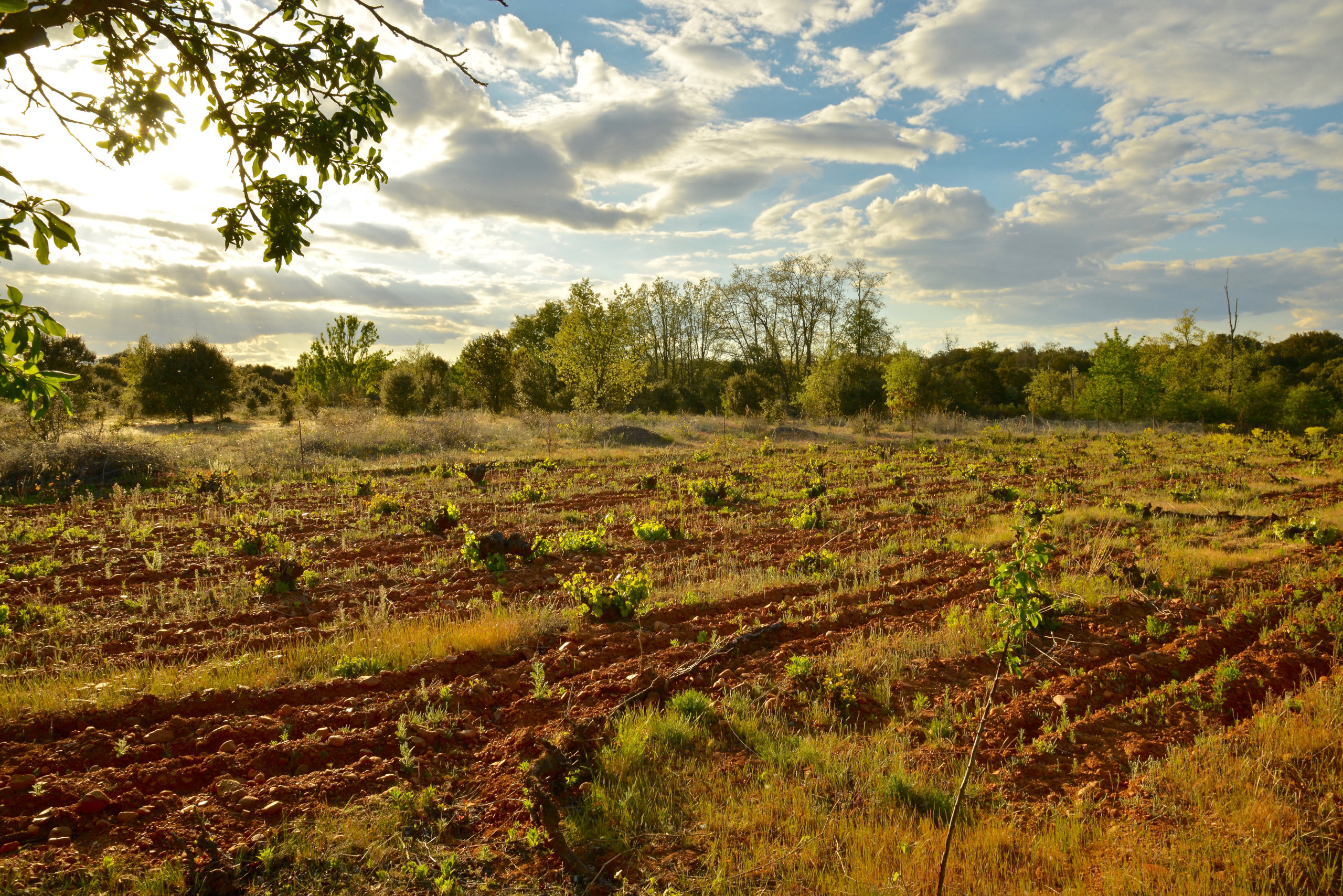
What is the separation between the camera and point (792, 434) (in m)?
27.8

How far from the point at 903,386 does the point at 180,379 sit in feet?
130

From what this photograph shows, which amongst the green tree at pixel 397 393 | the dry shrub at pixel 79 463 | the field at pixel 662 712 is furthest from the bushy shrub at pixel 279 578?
the green tree at pixel 397 393

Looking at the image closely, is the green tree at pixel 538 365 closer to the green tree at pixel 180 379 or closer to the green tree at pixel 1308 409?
the green tree at pixel 180 379

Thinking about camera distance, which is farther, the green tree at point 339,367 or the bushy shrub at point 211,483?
the green tree at point 339,367

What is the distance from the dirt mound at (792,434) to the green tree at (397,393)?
822 inches

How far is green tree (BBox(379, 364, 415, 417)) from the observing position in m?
35.5

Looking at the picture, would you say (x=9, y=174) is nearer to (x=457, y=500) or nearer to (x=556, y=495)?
(x=457, y=500)

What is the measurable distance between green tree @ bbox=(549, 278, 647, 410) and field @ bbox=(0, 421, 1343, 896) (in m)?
21.8

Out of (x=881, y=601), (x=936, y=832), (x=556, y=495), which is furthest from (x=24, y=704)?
(x=556, y=495)

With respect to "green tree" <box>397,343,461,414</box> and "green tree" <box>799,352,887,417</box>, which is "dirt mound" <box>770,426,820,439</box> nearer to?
"green tree" <box>799,352,887,417</box>

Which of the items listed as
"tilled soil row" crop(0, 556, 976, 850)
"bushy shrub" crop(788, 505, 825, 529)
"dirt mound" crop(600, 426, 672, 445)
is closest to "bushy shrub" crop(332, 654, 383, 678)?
"tilled soil row" crop(0, 556, 976, 850)

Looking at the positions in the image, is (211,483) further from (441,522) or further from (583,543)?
(583,543)

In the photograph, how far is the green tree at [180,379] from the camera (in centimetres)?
3350

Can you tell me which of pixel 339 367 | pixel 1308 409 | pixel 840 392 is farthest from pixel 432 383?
pixel 1308 409
